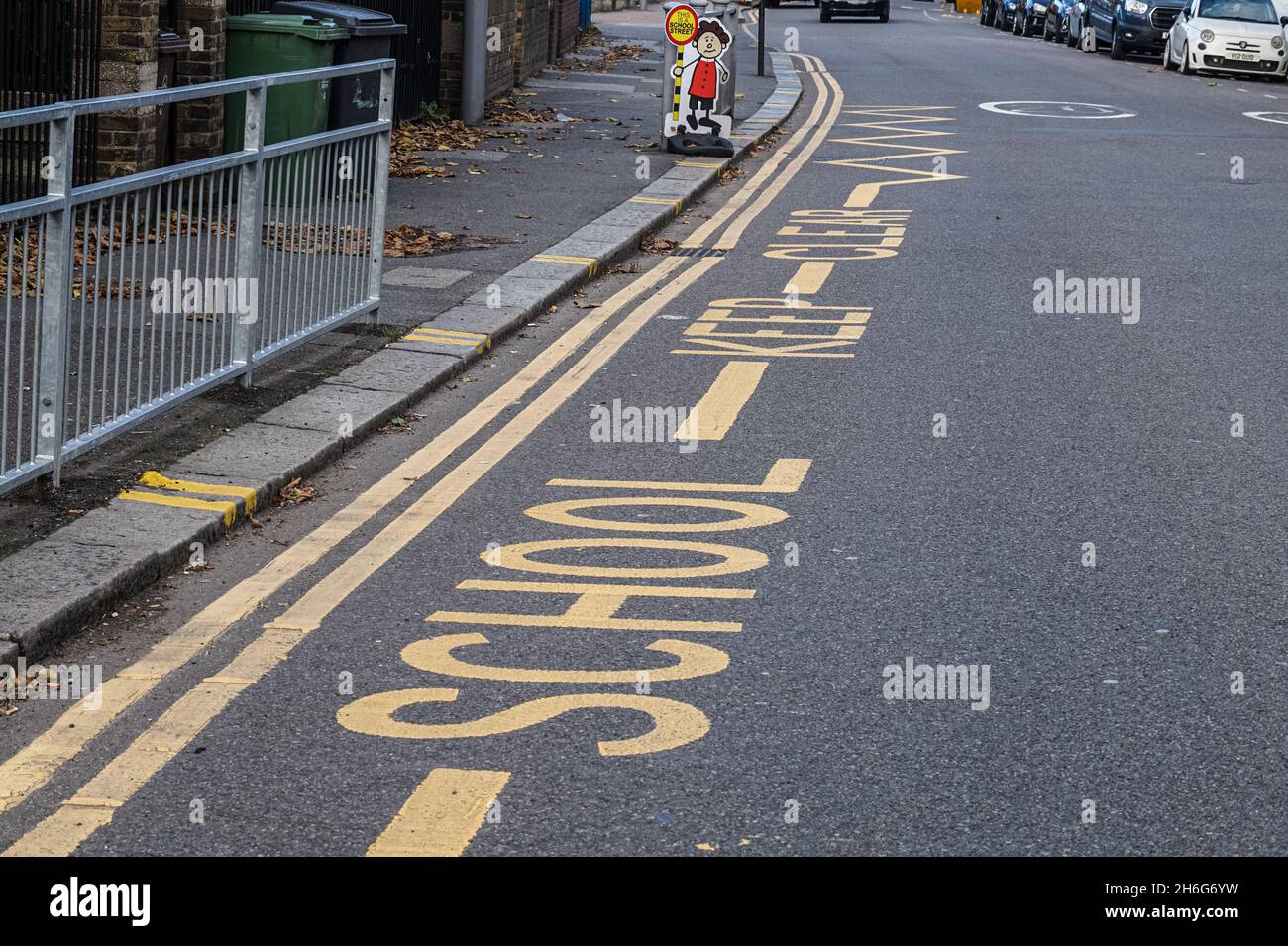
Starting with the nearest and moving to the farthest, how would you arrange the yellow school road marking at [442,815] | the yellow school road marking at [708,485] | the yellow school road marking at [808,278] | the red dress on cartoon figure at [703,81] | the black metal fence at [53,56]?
the yellow school road marking at [442,815] → the yellow school road marking at [708,485] → the black metal fence at [53,56] → the yellow school road marking at [808,278] → the red dress on cartoon figure at [703,81]

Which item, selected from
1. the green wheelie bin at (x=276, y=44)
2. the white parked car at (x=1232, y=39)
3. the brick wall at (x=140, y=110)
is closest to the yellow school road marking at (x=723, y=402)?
the brick wall at (x=140, y=110)

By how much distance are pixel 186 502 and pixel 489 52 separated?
1462 cm

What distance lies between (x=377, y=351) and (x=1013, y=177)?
9234mm

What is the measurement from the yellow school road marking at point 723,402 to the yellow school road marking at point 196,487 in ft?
6.64

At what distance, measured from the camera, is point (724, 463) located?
7.25 m

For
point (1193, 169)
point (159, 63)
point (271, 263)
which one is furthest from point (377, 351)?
point (1193, 169)

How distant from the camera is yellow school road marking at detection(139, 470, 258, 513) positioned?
6.30 m

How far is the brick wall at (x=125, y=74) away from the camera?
11.4 metres

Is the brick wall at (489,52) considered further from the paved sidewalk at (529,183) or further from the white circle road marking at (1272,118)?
the white circle road marking at (1272,118)

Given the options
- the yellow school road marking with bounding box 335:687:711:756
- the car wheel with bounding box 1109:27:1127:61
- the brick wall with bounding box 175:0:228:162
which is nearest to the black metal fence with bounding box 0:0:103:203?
the brick wall with bounding box 175:0:228:162

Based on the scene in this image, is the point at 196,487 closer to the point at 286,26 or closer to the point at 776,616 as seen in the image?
the point at 776,616

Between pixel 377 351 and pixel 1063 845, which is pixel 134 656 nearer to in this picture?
pixel 1063 845

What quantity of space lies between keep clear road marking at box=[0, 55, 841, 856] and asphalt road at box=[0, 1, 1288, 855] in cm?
2

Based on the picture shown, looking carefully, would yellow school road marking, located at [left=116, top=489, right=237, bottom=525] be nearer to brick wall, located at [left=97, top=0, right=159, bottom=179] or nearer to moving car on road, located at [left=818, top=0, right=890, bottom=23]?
brick wall, located at [left=97, top=0, right=159, bottom=179]
